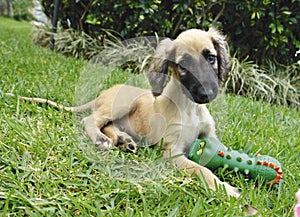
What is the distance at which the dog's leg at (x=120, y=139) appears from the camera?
2482mm

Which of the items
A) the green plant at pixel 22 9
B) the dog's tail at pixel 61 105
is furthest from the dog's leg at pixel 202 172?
the green plant at pixel 22 9

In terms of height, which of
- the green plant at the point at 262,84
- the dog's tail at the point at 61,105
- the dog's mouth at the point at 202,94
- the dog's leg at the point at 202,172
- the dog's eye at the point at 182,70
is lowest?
the green plant at the point at 262,84

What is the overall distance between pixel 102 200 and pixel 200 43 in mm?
1270

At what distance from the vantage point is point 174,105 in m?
Answer: 2.61

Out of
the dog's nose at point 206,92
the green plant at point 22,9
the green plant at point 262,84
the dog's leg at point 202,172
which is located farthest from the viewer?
the green plant at point 22,9

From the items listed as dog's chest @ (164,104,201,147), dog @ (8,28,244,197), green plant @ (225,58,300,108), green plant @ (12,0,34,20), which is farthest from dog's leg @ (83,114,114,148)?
green plant @ (12,0,34,20)

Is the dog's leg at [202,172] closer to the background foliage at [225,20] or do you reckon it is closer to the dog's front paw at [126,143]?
the dog's front paw at [126,143]

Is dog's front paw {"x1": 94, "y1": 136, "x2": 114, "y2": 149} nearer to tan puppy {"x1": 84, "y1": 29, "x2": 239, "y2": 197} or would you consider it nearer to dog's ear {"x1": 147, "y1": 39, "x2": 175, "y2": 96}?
tan puppy {"x1": 84, "y1": 29, "x2": 239, "y2": 197}

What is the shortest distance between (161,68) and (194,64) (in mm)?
371

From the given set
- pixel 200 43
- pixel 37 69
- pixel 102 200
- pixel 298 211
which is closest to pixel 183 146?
pixel 200 43

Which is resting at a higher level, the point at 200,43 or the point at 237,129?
the point at 200,43

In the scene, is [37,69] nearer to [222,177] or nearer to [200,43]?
[200,43]

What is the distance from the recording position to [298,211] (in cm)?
104

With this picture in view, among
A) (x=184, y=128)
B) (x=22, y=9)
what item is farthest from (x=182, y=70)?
(x=22, y=9)
